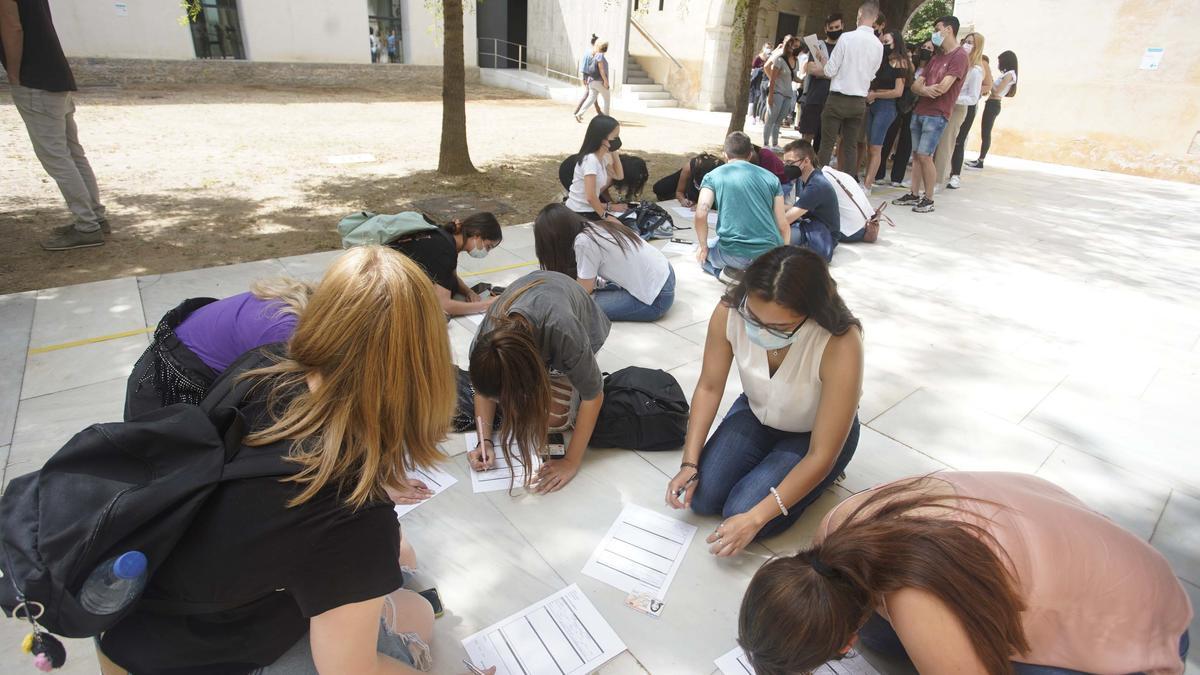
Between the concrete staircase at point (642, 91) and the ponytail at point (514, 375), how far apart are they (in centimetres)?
1593

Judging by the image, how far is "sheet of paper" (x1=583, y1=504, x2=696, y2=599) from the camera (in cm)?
213

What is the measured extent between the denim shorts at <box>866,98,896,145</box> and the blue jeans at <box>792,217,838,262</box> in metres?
3.04

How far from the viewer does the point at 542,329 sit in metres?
2.30

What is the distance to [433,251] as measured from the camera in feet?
11.7

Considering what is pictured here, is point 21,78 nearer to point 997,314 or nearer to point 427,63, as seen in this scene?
point 997,314

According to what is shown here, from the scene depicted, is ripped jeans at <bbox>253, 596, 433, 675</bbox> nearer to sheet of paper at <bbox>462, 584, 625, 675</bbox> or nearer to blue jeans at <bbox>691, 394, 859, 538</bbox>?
sheet of paper at <bbox>462, 584, 625, 675</bbox>

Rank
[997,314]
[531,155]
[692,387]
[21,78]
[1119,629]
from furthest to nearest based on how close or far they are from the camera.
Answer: [531,155]
[997,314]
[21,78]
[692,387]
[1119,629]

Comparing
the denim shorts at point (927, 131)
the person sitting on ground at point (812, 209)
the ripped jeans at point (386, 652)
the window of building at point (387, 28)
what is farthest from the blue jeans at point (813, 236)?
the window of building at point (387, 28)

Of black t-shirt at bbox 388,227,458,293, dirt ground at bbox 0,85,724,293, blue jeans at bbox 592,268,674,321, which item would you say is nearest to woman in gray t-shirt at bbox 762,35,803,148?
dirt ground at bbox 0,85,724,293

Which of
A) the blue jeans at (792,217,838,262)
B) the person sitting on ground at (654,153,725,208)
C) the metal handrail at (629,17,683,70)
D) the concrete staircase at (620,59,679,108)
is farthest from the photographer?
the metal handrail at (629,17,683,70)

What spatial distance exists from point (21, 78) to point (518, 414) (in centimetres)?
462

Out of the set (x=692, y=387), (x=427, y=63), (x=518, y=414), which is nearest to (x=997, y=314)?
(x=692, y=387)

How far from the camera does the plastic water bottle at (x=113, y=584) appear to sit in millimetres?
993

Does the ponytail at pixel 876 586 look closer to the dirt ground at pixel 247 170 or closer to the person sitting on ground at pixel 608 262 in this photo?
the person sitting on ground at pixel 608 262
